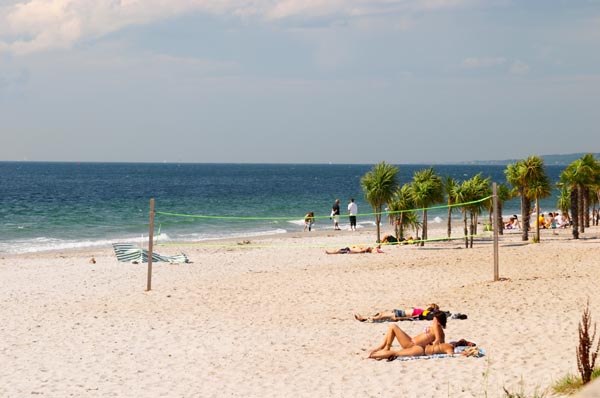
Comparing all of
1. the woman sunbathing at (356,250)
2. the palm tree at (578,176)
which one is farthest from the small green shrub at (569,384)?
the palm tree at (578,176)

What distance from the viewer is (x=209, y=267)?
18.8 metres

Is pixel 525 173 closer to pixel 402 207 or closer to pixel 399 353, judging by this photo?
pixel 402 207

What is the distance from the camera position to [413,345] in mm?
9367

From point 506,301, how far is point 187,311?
5.56m

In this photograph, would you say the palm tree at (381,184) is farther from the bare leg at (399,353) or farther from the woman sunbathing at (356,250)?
the bare leg at (399,353)

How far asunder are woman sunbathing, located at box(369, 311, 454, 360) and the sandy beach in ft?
0.61

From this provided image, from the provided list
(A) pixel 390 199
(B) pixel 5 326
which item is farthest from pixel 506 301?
(A) pixel 390 199

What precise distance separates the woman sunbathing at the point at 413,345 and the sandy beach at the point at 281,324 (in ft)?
0.61

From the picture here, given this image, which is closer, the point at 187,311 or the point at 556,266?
the point at 187,311

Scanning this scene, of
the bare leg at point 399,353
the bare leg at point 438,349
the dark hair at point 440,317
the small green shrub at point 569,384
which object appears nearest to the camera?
the small green shrub at point 569,384

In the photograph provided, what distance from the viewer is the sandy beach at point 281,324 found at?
8398 millimetres

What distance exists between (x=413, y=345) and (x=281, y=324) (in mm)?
2780

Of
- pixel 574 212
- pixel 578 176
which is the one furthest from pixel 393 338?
pixel 578 176

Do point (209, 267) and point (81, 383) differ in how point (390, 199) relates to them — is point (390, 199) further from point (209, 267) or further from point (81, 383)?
point (81, 383)
